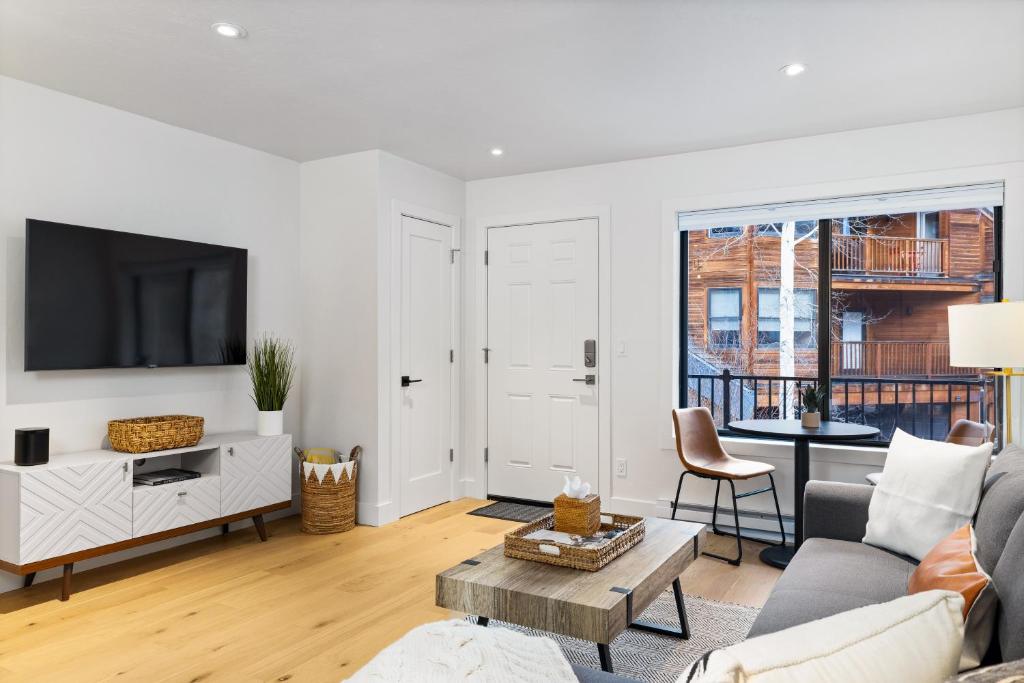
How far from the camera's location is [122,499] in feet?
10.8

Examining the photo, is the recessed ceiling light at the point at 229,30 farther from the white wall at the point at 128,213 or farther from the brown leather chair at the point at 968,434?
the brown leather chair at the point at 968,434

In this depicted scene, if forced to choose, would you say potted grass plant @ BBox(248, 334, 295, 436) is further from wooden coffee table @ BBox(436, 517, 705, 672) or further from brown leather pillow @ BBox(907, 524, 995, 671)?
brown leather pillow @ BBox(907, 524, 995, 671)

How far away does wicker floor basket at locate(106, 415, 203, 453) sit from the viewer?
3.42 metres

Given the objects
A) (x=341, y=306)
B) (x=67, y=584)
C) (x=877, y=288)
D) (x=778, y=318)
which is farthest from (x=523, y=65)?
(x=877, y=288)

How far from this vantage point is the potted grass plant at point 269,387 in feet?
13.7

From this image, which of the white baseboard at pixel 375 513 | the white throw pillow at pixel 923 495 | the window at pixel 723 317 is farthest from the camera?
the window at pixel 723 317

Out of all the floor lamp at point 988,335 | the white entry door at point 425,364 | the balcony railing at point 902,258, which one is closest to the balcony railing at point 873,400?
the balcony railing at point 902,258

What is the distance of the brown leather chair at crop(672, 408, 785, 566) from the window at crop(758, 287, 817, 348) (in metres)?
1.09

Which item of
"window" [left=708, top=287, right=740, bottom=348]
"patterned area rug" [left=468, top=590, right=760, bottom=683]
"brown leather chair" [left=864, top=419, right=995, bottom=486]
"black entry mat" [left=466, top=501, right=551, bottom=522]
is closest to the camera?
"patterned area rug" [left=468, top=590, right=760, bottom=683]

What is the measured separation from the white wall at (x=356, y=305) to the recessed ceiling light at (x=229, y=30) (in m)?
1.66

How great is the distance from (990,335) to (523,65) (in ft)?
7.23

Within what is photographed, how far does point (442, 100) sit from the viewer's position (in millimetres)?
3529

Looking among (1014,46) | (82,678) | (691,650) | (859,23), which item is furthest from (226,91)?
(1014,46)

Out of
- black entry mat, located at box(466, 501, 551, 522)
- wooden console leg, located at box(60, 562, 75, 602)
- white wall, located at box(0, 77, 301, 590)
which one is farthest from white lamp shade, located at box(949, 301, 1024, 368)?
wooden console leg, located at box(60, 562, 75, 602)
